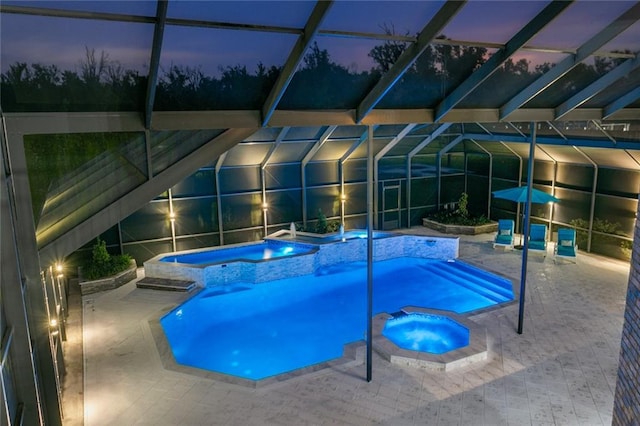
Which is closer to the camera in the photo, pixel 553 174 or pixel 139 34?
pixel 139 34

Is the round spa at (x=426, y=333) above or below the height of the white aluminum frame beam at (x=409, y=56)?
below

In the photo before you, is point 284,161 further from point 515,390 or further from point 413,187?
point 515,390

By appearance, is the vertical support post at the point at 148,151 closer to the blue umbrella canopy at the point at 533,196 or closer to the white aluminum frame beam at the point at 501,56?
Answer: the white aluminum frame beam at the point at 501,56

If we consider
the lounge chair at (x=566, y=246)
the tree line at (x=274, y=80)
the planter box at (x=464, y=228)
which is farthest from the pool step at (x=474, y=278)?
the tree line at (x=274, y=80)

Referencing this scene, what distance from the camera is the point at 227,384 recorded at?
23.6ft

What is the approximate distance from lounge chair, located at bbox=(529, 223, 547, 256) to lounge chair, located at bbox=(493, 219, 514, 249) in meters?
0.63

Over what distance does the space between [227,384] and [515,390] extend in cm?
451

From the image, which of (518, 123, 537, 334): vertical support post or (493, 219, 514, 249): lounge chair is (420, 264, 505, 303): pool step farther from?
(518, 123, 537, 334): vertical support post

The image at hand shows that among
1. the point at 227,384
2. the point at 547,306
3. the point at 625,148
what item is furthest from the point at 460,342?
the point at 625,148

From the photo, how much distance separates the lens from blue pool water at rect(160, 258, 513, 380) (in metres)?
8.88

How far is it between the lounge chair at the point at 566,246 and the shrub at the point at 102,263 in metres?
12.5

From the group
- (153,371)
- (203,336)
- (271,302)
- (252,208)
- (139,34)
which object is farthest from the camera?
(252,208)

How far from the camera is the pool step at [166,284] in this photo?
11.5 meters

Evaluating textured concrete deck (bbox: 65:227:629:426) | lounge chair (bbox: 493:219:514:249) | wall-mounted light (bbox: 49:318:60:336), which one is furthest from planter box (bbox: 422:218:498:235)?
wall-mounted light (bbox: 49:318:60:336)
